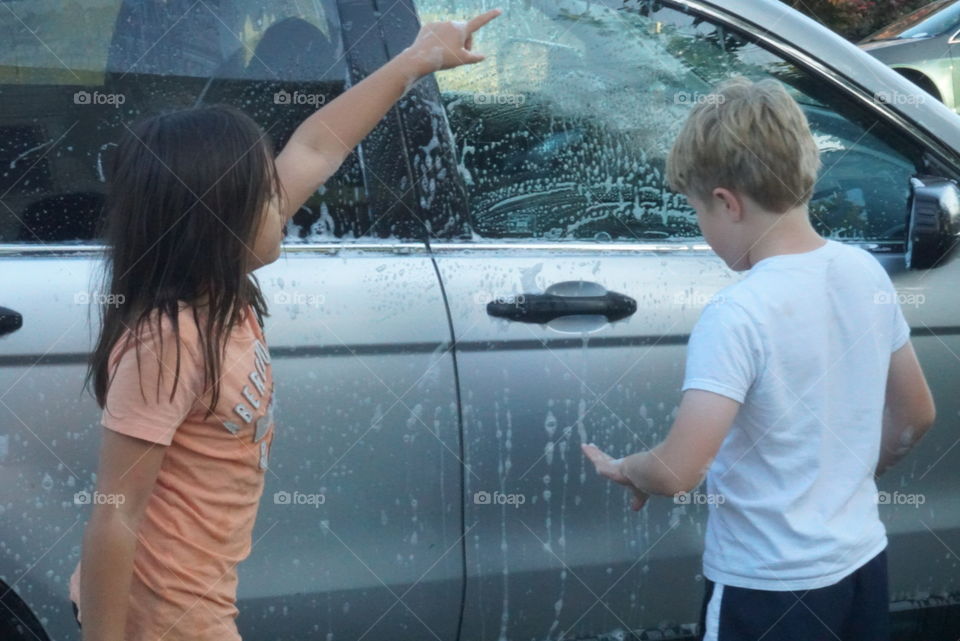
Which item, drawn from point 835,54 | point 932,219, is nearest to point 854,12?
point 835,54

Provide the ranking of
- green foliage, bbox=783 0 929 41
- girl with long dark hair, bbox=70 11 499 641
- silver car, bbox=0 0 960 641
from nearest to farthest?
girl with long dark hair, bbox=70 11 499 641 < silver car, bbox=0 0 960 641 < green foliage, bbox=783 0 929 41

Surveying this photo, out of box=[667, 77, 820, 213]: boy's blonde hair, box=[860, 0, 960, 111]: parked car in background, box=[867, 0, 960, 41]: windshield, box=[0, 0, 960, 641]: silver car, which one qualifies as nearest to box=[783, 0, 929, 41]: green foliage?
box=[867, 0, 960, 41]: windshield

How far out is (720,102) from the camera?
1809mm

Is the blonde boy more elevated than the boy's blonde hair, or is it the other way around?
the boy's blonde hair

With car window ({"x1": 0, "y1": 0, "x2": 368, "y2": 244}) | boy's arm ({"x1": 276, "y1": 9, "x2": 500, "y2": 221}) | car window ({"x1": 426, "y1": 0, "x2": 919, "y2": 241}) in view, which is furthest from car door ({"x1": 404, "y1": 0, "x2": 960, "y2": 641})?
boy's arm ({"x1": 276, "y1": 9, "x2": 500, "y2": 221})

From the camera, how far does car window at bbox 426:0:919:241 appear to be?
8.21ft

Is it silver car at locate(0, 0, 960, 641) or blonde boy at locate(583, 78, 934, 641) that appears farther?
silver car at locate(0, 0, 960, 641)

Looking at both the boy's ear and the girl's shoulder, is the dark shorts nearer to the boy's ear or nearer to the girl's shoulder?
the boy's ear

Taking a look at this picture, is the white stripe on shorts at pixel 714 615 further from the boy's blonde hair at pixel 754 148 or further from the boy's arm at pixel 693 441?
the boy's blonde hair at pixel 754 148

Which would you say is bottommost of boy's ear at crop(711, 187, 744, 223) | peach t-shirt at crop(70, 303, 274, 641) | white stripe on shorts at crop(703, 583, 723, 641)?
white stripe on shorts at crop(703, 583, 723, 641)

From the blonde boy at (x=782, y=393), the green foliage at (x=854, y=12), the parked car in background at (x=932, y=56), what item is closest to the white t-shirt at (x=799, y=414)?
the blonde boy at (x=782, y=393)

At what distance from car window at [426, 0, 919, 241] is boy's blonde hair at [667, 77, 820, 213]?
719 millimetres

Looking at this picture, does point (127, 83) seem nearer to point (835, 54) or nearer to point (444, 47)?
point (444, 47)

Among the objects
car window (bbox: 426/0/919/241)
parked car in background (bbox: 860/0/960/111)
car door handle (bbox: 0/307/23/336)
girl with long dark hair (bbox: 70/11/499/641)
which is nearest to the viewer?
girl with long dark hair (bbox: 70/11/499/641)
